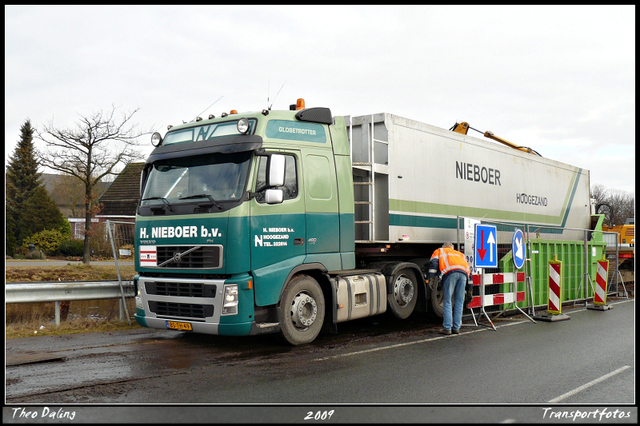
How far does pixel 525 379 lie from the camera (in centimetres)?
621

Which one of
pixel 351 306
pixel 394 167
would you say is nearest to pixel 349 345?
pixel 351 306

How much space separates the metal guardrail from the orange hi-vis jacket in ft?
18.3

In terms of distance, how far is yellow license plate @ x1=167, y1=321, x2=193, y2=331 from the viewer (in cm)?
752

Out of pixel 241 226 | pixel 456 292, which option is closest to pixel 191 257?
pixel 241 226

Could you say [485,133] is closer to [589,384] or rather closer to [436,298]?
[436,298]

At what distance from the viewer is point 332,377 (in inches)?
244

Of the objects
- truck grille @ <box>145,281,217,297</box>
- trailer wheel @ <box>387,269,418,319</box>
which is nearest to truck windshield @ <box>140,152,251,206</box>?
truck grille @ <box>145,281,217,297</box>

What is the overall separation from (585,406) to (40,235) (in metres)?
32.5

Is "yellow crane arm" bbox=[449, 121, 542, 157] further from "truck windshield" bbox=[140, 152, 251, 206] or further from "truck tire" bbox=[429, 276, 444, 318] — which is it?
"truck windshield" bbox=[140, 152, 251, 206]

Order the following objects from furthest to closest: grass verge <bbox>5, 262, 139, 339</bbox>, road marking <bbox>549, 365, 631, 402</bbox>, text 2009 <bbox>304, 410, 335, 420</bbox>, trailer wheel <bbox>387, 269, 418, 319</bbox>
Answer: trailer wheel <bbox>387, 269, 418, 319</bbox>, grass verge <bbox>5, 262, 139, 339</bbox>, road marking <bbox>549, 365, 631, 402</bbox>, text 2009 <bbox>304, 410, 335, 420</bbox>

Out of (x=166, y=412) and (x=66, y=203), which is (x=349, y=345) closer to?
(x=166, y=412)

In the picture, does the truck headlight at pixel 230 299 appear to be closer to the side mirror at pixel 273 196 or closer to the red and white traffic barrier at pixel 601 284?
the side mirror at pixel 273 196

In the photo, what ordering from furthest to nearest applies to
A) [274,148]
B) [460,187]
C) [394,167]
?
[460,187] → [394,167] → [274,148]

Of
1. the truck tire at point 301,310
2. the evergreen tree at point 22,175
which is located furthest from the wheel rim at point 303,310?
the evergreen tree at point 22,175
